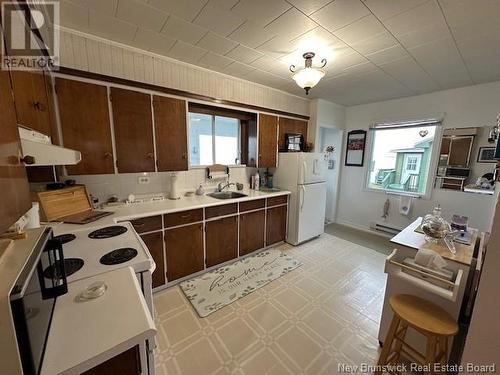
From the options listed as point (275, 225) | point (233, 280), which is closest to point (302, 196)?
point (275, 225)

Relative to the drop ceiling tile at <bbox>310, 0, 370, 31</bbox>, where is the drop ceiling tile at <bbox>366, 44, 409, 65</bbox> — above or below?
below

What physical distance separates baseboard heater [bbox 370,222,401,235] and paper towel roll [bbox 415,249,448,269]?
109 inches

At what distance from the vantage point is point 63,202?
1.82 meters

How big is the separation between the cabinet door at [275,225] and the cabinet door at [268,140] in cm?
78

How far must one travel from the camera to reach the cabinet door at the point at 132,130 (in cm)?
203

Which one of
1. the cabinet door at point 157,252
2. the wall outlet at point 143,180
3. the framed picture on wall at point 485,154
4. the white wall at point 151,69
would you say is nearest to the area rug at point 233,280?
the cabinet door at point 157,252

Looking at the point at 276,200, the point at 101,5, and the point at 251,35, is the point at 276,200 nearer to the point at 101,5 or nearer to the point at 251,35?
the point at 251,35

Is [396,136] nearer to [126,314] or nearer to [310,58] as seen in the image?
[310,58]

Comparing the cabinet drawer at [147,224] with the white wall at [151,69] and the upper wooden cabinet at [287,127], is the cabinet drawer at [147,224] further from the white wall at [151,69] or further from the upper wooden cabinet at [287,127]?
the upper wooden cabinet at [287,127]

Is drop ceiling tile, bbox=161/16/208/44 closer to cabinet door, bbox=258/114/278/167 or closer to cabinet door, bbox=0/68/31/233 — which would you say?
cabinet door, bbox=0/68/31/233

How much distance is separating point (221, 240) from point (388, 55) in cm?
283

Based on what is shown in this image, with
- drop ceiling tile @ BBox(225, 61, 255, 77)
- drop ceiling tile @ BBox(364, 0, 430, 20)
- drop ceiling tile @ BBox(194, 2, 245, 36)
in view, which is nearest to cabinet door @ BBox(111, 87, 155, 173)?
drop ceiling tile @ BBox(194, 2, 245, 36)

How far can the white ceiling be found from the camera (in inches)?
58.6

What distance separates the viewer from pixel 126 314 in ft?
2.68
